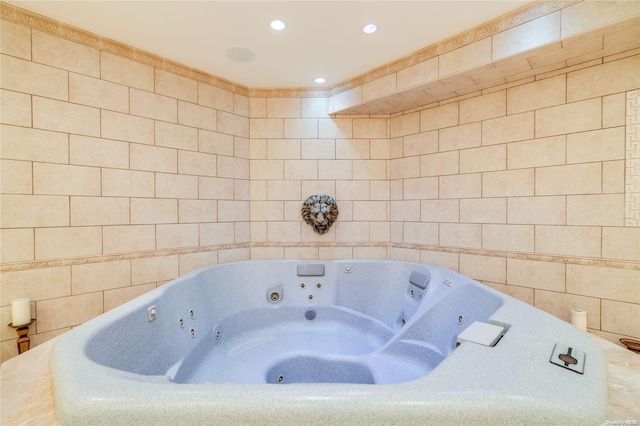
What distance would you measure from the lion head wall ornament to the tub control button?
6.00 ft

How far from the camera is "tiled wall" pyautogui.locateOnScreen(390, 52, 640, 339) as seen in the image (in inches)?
61.3

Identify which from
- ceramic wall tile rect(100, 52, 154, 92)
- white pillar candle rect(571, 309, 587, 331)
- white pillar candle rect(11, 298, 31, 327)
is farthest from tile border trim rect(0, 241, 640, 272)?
ceramic wall tile rect(100, 52, 154, 92)

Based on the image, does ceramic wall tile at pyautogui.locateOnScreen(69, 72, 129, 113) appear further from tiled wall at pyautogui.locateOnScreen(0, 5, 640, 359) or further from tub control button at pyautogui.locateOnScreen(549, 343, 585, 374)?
tub control button at pyautogui.locateOnScreen(549, 343, 585, 374)

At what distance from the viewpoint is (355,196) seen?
8.75 ft

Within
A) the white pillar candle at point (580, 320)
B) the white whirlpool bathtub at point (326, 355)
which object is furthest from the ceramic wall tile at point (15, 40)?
the white pillar candle at point (580, 320)

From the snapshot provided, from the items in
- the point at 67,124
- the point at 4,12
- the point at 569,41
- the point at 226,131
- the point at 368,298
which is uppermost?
the point at 4,12

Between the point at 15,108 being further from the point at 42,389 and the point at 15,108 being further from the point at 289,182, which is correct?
the point at 289,182

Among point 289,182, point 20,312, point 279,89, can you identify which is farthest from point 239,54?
point 20,312

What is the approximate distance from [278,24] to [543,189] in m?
2.09

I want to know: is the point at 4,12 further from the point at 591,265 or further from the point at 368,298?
the point at 591,265

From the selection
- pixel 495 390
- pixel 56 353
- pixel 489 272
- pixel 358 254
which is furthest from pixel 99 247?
pixel 489 272

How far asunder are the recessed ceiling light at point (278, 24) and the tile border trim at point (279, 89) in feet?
2.94

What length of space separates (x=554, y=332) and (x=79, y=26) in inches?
121

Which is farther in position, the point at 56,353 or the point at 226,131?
the point at 226,131
